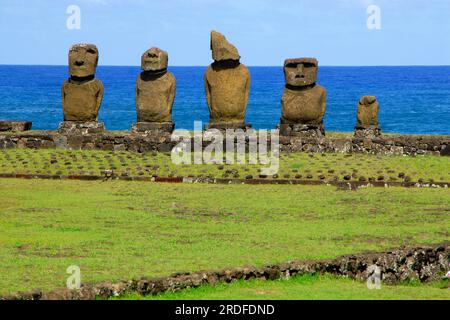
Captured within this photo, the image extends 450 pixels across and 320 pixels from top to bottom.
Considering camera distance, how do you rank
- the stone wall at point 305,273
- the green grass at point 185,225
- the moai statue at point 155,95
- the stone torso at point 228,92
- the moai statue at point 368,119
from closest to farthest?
the stone wall at point 305,273
the green grass at point 185,225
the stone torso at point 228,92
the moai statue at point 155,95
the moai statue at point 368,119

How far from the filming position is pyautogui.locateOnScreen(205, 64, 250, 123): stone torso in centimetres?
2638

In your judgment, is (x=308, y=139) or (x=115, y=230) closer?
Answer: (x=115, y=230)

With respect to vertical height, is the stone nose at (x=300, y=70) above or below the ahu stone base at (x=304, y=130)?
above

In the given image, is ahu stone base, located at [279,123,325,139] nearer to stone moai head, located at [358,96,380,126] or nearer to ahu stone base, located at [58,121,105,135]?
stone moai head, located at [358,96,380,126]

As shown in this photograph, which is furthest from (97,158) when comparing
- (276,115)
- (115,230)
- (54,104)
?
(54,104)

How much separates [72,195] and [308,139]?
7.94m

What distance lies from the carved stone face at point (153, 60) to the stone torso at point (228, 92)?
48.7 inches

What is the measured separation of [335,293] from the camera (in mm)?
12328

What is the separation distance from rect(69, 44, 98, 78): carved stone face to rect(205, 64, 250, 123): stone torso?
3059mm

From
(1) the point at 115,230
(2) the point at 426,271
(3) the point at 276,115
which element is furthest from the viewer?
(3) the point at 276,115

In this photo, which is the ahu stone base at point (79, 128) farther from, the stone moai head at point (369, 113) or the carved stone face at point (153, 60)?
the stone moai head at point (369, 113)

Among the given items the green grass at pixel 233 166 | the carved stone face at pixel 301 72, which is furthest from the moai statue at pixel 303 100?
the green grass at pixel 233 166

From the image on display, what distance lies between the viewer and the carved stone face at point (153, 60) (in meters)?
26.6
